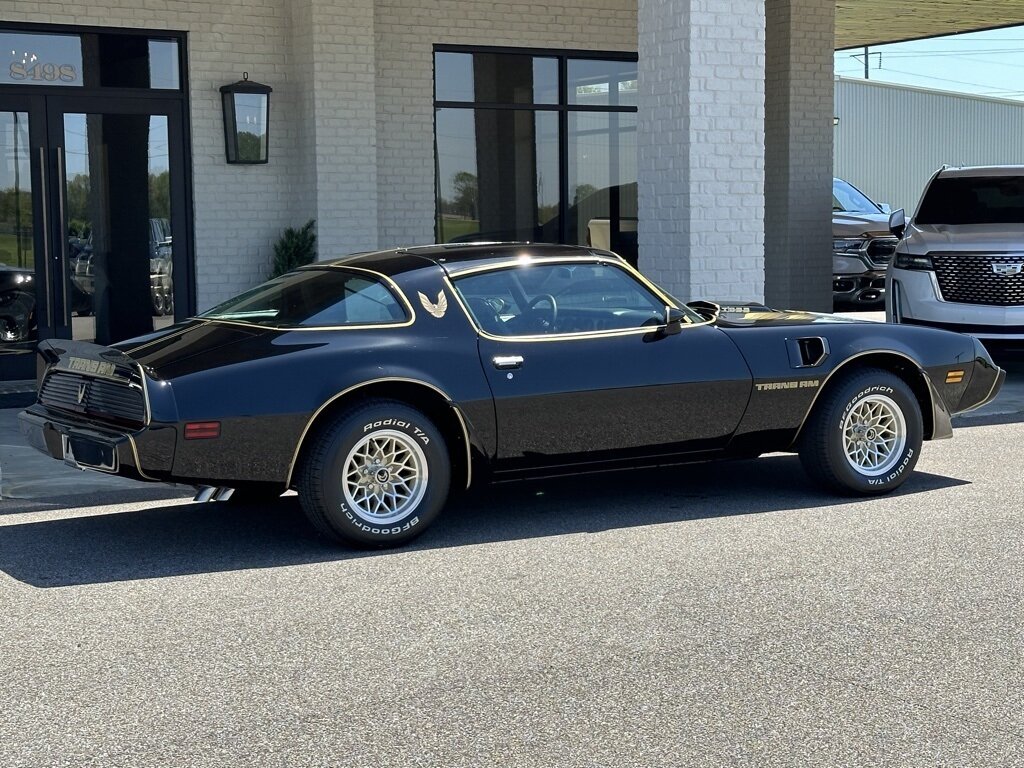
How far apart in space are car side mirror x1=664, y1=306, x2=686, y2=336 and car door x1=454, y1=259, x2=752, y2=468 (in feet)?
0.09

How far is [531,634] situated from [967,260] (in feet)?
29.0

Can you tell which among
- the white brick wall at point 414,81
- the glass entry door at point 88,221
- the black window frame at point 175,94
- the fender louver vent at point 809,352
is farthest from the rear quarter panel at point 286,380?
the white brick wall at point 414,81

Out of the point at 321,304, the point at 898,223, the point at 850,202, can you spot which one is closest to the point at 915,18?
the point at 850,202

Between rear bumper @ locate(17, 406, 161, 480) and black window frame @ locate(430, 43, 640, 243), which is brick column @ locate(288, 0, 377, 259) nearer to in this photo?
black window frame @ locate(430, 43, 640, 243)

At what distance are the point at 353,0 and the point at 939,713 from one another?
10770mm

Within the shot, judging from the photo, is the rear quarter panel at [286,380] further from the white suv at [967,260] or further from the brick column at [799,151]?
the brick column at [799,151]

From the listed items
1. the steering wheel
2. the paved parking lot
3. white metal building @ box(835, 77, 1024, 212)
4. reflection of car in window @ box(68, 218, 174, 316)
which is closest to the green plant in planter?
reflection of car in window @ box(68, 218, 174, 316)

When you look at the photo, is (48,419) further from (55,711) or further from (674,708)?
(674,708)

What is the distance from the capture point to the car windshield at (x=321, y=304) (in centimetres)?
680

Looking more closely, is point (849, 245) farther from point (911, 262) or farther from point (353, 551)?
point (353, 551)

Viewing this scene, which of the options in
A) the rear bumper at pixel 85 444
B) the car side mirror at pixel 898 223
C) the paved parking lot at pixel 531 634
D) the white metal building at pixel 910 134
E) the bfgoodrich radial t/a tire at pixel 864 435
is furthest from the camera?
the white metal building at pixel 910 134

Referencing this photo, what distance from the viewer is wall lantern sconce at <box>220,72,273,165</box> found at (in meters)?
13.4

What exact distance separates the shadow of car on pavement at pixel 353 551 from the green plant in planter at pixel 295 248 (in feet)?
19.5

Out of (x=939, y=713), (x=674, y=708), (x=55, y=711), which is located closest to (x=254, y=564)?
(x=55, y=711)
